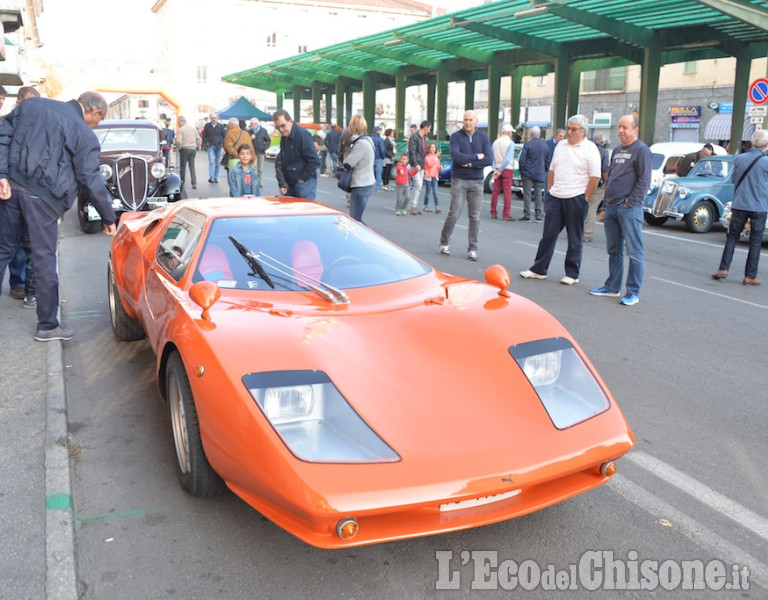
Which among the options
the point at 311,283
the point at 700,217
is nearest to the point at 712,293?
the point at 311,283

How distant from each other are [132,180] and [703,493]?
35.8 ft

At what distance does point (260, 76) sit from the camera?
47281mm

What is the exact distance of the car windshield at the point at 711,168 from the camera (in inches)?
570

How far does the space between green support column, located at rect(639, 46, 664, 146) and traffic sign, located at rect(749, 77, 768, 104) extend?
6.60 m

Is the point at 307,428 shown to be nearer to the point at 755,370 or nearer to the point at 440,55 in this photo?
the point at 755,370

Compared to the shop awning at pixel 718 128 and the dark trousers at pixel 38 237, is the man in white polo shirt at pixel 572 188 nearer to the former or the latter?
the dark trousers at pixel 38 237

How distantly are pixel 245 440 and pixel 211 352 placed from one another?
1.54 ft

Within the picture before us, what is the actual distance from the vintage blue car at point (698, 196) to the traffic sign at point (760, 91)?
2.21 metres

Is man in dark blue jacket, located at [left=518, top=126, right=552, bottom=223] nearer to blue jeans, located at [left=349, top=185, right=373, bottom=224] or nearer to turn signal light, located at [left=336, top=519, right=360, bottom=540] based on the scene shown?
blue jeans, located at [left=349, top=185, right=373, bottom=224]

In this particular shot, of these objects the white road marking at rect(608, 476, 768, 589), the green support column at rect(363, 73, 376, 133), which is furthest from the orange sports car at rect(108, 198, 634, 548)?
the green support column at rect(363, 73, 376, 133)

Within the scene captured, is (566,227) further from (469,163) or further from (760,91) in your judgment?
(760,91)

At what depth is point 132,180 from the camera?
40.4ft

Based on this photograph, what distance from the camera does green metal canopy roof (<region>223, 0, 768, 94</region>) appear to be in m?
19.9

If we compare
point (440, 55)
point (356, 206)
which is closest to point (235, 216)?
point (356, 206)
